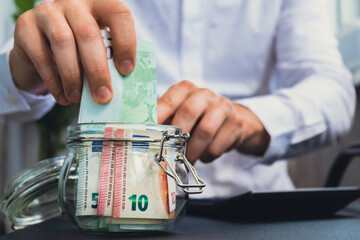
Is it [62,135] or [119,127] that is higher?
[119,127]

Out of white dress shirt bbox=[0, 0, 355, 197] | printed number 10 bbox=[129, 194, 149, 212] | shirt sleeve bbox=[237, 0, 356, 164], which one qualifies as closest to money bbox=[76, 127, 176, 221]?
printed number 10 bbox=[129, 194, 149, 212]

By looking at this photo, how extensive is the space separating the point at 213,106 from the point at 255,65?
1.63 ft

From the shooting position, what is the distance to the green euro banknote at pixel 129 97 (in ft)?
1.33

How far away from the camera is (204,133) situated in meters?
0.53

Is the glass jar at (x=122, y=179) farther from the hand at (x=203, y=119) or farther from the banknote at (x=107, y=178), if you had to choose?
the hand at (x=203, y=119)

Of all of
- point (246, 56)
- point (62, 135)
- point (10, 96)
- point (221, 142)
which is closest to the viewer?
point (221, 142)

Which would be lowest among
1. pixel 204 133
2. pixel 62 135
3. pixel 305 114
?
pixel 62 135

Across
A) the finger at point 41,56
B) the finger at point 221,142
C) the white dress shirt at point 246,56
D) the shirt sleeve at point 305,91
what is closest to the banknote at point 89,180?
the finger at point 41,56

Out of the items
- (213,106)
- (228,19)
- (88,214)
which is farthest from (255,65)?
(88,214)

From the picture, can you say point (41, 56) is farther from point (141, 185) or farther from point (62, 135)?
point (62, 135)

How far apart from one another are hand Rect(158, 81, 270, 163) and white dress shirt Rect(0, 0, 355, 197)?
12.1 inches

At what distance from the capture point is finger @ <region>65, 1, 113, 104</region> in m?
0.39

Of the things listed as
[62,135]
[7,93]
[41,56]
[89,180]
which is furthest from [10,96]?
[62,135]

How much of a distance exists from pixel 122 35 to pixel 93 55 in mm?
35
